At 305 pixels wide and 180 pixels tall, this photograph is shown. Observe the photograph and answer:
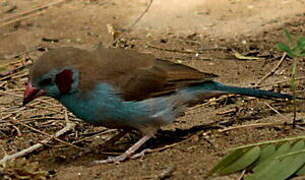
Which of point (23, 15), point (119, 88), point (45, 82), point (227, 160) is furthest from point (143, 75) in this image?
point (23, 15)

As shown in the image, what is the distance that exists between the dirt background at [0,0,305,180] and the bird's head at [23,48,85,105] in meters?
0.52

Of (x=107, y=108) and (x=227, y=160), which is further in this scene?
(x=107, y=108)

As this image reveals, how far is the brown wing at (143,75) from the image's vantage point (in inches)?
194

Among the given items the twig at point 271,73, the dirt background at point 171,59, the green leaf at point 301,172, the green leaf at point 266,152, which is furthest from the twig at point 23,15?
the green leaf at point 301,172

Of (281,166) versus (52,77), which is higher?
(52,77)

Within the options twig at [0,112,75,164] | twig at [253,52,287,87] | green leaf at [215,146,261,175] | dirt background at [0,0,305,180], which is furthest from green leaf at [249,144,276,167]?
twig at [253,52,287,87]

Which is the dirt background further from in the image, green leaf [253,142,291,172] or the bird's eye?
the bird's eye

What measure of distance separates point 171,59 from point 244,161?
11.4 ft

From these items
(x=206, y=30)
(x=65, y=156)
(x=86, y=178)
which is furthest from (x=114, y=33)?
(x=86, y=178)

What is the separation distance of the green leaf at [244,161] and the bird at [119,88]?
2.32 feet

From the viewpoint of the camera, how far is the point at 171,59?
7672 millimetres

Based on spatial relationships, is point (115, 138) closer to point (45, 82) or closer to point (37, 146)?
point (37, 146)

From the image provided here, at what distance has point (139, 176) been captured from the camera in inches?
176

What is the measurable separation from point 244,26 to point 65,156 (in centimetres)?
374
